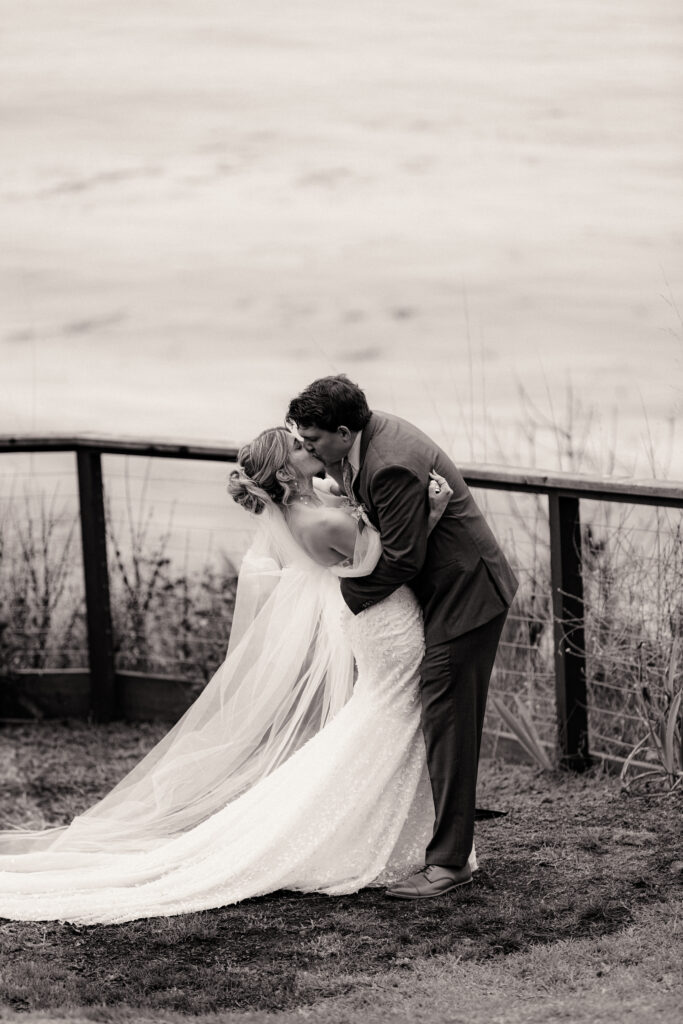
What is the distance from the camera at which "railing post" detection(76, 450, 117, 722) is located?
6.94 metres

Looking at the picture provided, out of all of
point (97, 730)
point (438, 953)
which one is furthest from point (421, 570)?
point (97, 730)

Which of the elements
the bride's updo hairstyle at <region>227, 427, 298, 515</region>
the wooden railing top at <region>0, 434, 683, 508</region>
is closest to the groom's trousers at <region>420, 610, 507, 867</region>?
the bride's updo hairstyle at <region>227, 427, 298, 515</region>

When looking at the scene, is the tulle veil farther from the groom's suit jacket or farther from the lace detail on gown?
the groom's suit jacket

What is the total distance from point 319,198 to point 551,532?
946 centimetres

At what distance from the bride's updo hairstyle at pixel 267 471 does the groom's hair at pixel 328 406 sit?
210mm

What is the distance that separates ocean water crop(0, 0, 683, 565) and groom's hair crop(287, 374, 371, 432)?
819cm

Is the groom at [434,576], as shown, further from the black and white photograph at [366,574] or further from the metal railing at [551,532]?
the metal railing at [551,532]

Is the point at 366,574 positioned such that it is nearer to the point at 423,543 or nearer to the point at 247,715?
the point at 423,543

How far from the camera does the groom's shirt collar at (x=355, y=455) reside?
14.6ft

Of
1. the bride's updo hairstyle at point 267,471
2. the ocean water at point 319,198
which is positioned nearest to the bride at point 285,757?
the bride's updo hairstyle at point 267,471

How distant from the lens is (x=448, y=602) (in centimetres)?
456

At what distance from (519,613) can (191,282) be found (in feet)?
30.4

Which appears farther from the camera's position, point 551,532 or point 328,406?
point 551,532

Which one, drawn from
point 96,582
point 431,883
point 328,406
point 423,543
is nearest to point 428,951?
point 431,883
